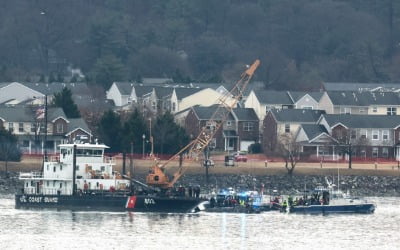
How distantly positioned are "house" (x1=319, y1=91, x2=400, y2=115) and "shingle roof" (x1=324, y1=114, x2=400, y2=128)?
27.9 ft

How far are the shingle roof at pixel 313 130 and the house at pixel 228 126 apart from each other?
21.2 feet

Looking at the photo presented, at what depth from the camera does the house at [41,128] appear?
5896 inches

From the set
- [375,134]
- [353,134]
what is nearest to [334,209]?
[353,134]

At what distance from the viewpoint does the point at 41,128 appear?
15075cm

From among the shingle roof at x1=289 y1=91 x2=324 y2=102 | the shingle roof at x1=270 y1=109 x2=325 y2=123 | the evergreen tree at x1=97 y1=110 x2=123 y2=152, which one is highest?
the shingle roof at x1=289 y1=91 x2=324 y2=102

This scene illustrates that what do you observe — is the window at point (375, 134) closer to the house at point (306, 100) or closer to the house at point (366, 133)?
the house at point (366, 133)

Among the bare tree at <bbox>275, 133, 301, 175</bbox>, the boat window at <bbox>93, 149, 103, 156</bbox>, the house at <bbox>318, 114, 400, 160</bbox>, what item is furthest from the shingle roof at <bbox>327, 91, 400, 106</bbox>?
the boat window at <bbox>93, 149, 103, 156</bbox>

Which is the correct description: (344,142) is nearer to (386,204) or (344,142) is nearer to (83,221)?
(386,204)

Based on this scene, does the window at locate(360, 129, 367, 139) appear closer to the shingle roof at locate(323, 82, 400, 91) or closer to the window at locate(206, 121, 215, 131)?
the window at locate(206, 121, 215, 131)

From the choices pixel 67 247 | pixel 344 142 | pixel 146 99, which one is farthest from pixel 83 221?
pixel 146 99

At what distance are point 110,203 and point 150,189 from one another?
3.64 metres

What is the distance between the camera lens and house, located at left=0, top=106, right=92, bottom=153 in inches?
5896

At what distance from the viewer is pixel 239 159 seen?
147 metres

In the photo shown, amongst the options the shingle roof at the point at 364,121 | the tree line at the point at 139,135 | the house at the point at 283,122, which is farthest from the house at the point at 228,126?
the tree line at the point at 139,135
